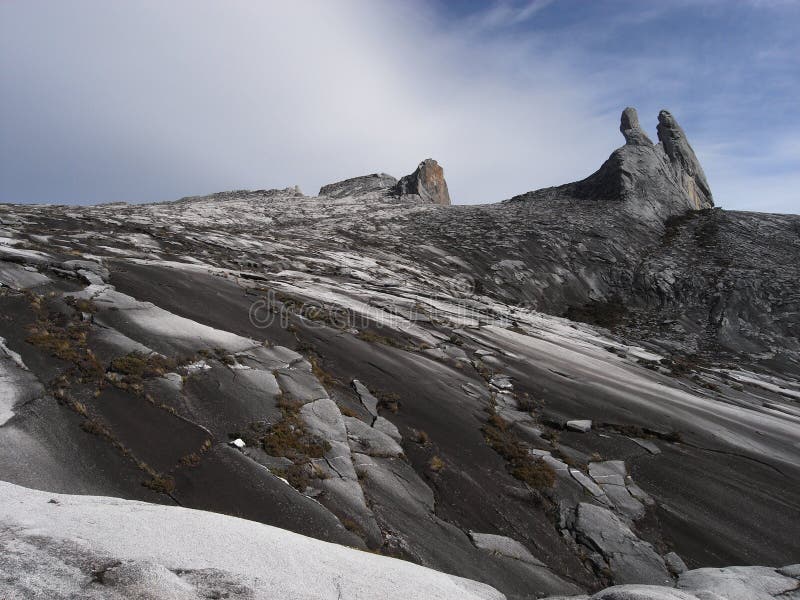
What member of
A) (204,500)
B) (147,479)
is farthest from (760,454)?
(147,479)

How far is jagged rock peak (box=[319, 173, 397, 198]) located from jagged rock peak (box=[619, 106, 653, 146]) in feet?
182

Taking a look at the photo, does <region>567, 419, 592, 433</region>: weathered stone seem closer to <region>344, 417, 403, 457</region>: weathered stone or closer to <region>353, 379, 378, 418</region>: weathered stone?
<region>344, 417, 403, 457</region>: weathered stone

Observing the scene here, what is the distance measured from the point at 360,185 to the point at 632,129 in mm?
66258

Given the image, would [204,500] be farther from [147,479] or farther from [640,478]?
[640,478]

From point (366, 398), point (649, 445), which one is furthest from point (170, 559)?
point (649, 445)

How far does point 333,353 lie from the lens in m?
17.4

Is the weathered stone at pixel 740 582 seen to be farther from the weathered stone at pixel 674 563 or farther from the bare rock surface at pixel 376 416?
the bare rock surface at pixel 376 416

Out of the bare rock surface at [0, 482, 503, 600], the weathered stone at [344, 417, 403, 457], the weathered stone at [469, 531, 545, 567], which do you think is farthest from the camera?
the weathered stone at [344, 417, 403, 457]

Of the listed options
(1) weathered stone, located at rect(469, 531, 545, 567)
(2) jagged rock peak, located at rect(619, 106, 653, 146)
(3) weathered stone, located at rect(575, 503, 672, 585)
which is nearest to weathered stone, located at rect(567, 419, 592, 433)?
(3) weathered stone, located at rect(575, 503, 672, 585)

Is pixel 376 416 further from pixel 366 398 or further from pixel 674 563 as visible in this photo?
pixel 674 563

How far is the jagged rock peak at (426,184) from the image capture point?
9406cm

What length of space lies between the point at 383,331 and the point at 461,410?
6.77 m

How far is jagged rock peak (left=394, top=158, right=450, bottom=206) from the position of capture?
9406 cm

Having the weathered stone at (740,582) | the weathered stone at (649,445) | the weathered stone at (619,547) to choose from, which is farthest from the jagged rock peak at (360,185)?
the weathered stone at (740,582)
